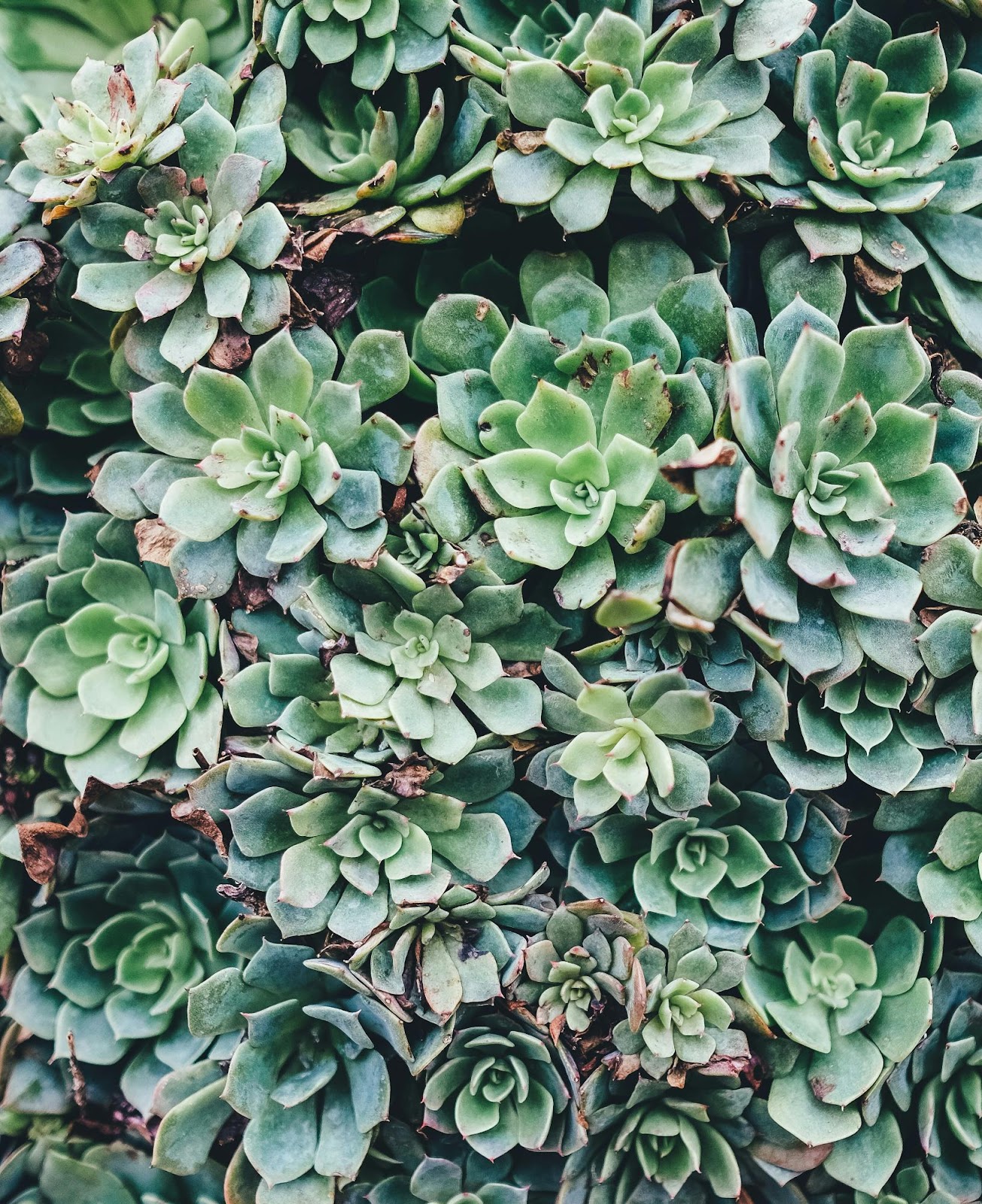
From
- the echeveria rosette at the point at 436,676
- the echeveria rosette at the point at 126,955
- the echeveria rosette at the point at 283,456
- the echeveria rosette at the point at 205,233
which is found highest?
the echeveria rosette at the point at 205,233

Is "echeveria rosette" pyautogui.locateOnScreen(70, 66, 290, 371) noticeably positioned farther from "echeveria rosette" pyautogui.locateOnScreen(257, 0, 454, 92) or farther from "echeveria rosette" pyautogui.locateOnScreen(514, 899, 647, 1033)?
"echeveria rosette" pyautogui.locateOnScreen(514, 899, 647, 1033)

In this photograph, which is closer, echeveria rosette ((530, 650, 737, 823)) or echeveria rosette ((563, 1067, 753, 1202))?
echeveria rosette ((530, 650, 737, 823))

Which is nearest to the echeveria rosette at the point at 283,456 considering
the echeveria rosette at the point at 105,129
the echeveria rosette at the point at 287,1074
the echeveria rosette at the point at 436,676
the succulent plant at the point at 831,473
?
the echeveria rosette at the point at 436,676

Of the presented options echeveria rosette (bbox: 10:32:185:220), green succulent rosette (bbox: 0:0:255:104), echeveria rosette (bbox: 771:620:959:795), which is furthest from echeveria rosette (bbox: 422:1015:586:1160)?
green succulent rosette (bbox: 0:0:255:104)

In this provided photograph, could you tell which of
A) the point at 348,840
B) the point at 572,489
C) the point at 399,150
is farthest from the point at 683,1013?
the point at 399,150

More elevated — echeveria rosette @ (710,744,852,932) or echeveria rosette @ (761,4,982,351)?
echeveria rosette @ (761,4,982,351)

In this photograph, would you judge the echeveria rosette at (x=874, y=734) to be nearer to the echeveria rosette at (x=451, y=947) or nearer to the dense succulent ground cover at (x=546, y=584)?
the dense succulent ground cover at (x=546, y=584)

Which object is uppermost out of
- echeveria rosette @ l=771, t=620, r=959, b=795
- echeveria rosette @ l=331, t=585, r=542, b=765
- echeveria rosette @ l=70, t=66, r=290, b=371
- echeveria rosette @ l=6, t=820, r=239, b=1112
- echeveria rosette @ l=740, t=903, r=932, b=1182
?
echeveria rosette @ l=70, t=66, r=290, b=371

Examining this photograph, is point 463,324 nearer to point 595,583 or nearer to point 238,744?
point 595,583
